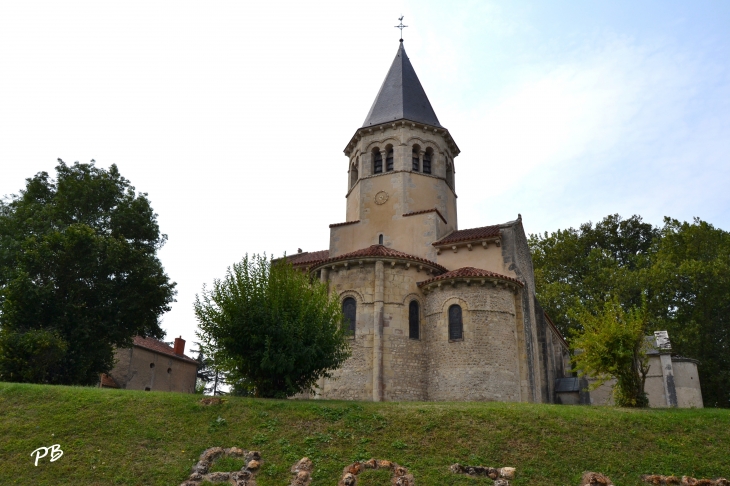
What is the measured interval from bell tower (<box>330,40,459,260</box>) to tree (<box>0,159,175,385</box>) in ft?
29.4

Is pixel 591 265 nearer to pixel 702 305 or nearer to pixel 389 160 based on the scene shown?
pixel 702 305

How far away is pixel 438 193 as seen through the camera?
28.1m

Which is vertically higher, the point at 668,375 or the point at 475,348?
the point at 475,348

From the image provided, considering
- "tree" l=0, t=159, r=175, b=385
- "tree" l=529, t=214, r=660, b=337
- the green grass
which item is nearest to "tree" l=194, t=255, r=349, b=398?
the green grass

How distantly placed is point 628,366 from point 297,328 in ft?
32.5

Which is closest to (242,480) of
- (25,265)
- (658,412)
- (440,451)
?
(440,451)

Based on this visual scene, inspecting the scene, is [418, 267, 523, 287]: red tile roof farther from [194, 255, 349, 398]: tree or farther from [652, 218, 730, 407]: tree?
[652, 218, 730, 407]: tree

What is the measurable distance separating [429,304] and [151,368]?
20.6 m

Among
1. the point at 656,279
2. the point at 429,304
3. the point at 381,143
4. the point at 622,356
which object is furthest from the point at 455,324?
the point at 656,279

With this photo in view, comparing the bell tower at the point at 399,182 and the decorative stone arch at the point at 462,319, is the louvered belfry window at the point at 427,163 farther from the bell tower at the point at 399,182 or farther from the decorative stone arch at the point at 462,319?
the decorative stone arch at the point at 462,319

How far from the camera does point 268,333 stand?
1741cm

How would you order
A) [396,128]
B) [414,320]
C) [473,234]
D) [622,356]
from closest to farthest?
[622,356], [414,320], [473,234], [396,128]

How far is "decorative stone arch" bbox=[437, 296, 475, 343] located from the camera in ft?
71.0

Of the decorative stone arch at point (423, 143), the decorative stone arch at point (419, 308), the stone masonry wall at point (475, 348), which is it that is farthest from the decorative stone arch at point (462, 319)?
the decorative stone arch at point (423, 143)
